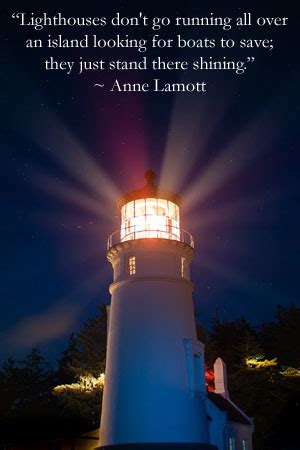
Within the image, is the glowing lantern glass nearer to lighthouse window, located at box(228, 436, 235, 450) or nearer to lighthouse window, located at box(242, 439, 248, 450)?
A: lighthouse window, located at box(228, 436, 235, 450)

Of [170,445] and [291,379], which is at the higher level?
[291,379]

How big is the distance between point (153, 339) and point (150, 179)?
292 inches

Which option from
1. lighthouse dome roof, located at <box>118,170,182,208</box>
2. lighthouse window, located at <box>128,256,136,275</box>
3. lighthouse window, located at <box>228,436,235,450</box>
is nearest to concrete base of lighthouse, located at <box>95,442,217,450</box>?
lighthouse window, located at <box>228,436,235,450</box>

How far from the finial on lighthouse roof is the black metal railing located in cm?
223

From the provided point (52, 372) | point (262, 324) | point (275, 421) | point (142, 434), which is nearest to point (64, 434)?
point (142, 434)

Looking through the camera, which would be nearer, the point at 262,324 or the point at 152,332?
the point at 152,332

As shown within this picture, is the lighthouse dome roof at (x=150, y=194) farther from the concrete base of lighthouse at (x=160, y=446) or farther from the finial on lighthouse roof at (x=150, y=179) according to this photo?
the concrete base of lighthouse at (x=160, y=446)

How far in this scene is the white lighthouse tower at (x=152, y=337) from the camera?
21.6m

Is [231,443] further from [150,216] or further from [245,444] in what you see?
[150,216]

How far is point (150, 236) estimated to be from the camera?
2406 centimetres

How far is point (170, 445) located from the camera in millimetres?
21062

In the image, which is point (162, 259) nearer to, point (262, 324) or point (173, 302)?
point (173, 302)

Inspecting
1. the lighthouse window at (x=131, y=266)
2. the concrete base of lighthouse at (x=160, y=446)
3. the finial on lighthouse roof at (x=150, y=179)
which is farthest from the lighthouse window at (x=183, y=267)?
the concrete base of lighthouse at (x=160, y=446)

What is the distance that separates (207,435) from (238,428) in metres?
4.05
